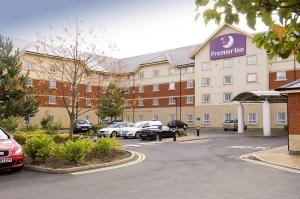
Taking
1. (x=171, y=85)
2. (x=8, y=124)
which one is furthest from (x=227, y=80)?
(x=8, y=124)

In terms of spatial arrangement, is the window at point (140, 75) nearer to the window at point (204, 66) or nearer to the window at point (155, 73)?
the window at point (155, 73)

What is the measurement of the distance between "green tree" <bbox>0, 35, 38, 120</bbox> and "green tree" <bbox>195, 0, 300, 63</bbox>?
30120mm

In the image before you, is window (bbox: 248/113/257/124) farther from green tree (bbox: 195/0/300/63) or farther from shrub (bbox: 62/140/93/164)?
green tree (bbox: 195/0/300/63)

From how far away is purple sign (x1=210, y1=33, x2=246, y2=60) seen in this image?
48719 mm

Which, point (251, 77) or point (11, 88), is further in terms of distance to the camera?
point (251, 77)

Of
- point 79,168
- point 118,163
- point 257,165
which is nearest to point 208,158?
point 257,165

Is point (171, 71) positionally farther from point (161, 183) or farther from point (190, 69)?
point (161, 183)

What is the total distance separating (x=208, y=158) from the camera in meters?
16.6

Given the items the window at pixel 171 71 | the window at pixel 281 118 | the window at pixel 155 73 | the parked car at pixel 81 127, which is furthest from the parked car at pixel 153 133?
the window at pixel 155 73

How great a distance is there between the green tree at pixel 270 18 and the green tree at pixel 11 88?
3012 cm

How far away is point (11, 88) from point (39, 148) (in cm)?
2065

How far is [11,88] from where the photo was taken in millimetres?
32344

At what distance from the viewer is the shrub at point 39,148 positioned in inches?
524

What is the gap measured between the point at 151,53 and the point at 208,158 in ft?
161
